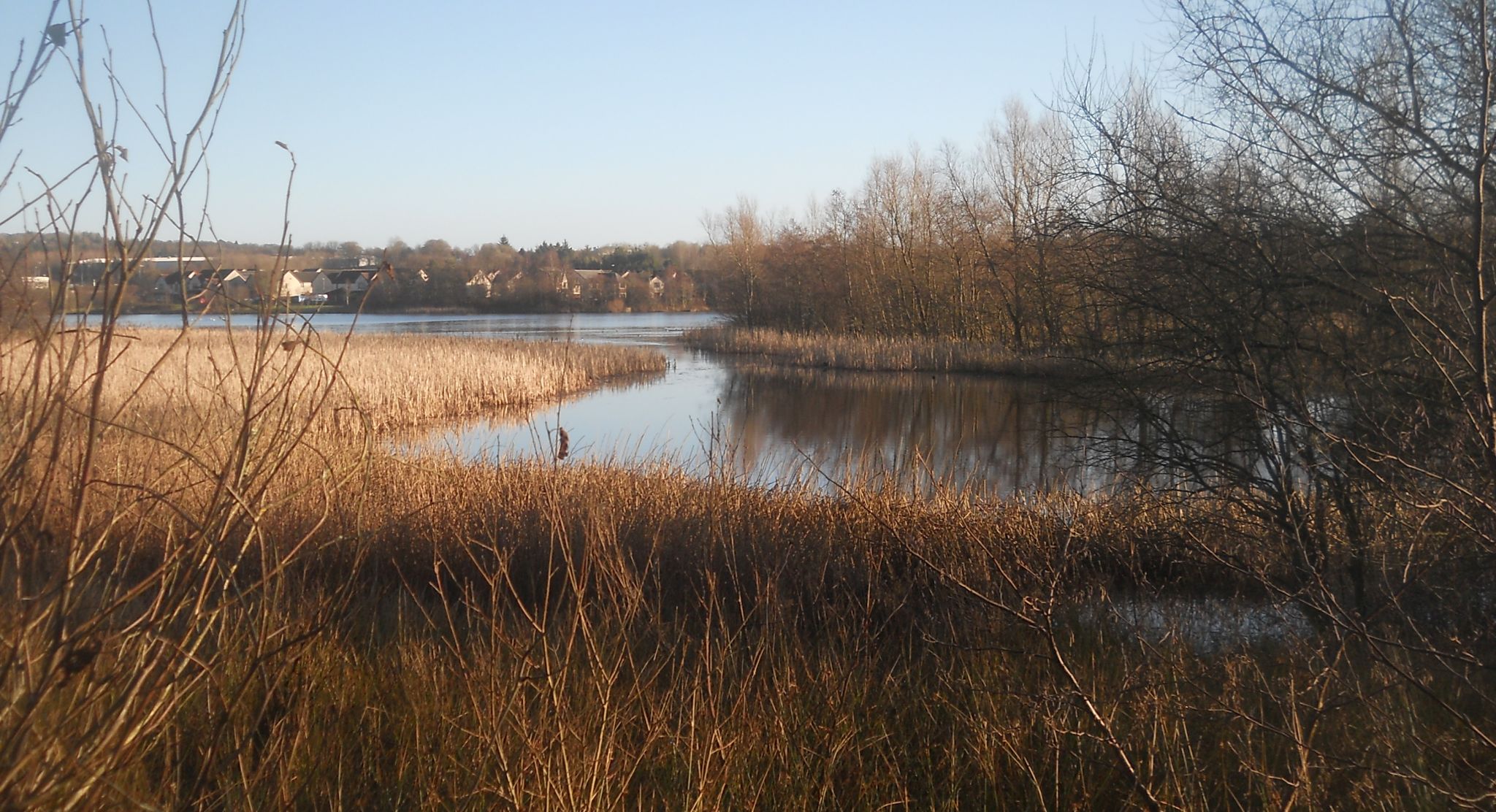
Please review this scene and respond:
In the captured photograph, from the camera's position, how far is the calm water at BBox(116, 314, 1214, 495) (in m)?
7.65

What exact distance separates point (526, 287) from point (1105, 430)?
7701mm

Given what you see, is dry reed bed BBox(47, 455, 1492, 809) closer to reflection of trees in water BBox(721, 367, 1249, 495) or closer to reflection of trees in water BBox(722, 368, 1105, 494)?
reflection of trees in water BBox(721, 367, 1249, 495)

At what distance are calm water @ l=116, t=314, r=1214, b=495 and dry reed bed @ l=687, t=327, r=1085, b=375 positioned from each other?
1.99 ft

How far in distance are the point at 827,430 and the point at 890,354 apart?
9.90m

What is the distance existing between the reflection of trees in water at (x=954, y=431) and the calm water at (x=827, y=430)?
0.15 ft

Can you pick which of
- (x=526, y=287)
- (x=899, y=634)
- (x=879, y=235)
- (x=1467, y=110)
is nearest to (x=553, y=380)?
(x=526, y=287)

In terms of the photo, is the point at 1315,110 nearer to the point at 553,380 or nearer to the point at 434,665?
the point at 434,665

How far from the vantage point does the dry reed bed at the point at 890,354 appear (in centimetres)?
2353

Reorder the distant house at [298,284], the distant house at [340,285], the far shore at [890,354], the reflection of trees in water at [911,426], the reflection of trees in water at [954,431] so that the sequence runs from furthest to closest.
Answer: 1. the far shore at [890,354]
2. the reflection of trees in water at [911,426]
3. the reflection of trees in water at [954,431]
4. the distant house at [340,285]
5. the distant house at [298,284]

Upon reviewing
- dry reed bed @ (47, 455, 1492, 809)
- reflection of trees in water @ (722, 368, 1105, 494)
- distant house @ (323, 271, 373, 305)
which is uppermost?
distant house @ (323, 271, 373, 305)

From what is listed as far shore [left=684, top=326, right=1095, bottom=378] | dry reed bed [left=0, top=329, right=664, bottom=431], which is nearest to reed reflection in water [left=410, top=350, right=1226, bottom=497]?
far shore [left=684, top=326, right=1095, bottom=378]

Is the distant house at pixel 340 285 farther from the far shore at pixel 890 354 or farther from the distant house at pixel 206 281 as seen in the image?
the far shore at pixel 890 354

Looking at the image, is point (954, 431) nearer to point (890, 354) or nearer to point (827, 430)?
point (827, 430)

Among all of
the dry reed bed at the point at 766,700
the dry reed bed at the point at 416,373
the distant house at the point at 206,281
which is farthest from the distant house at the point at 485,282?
the distant house at the point at 206,281
